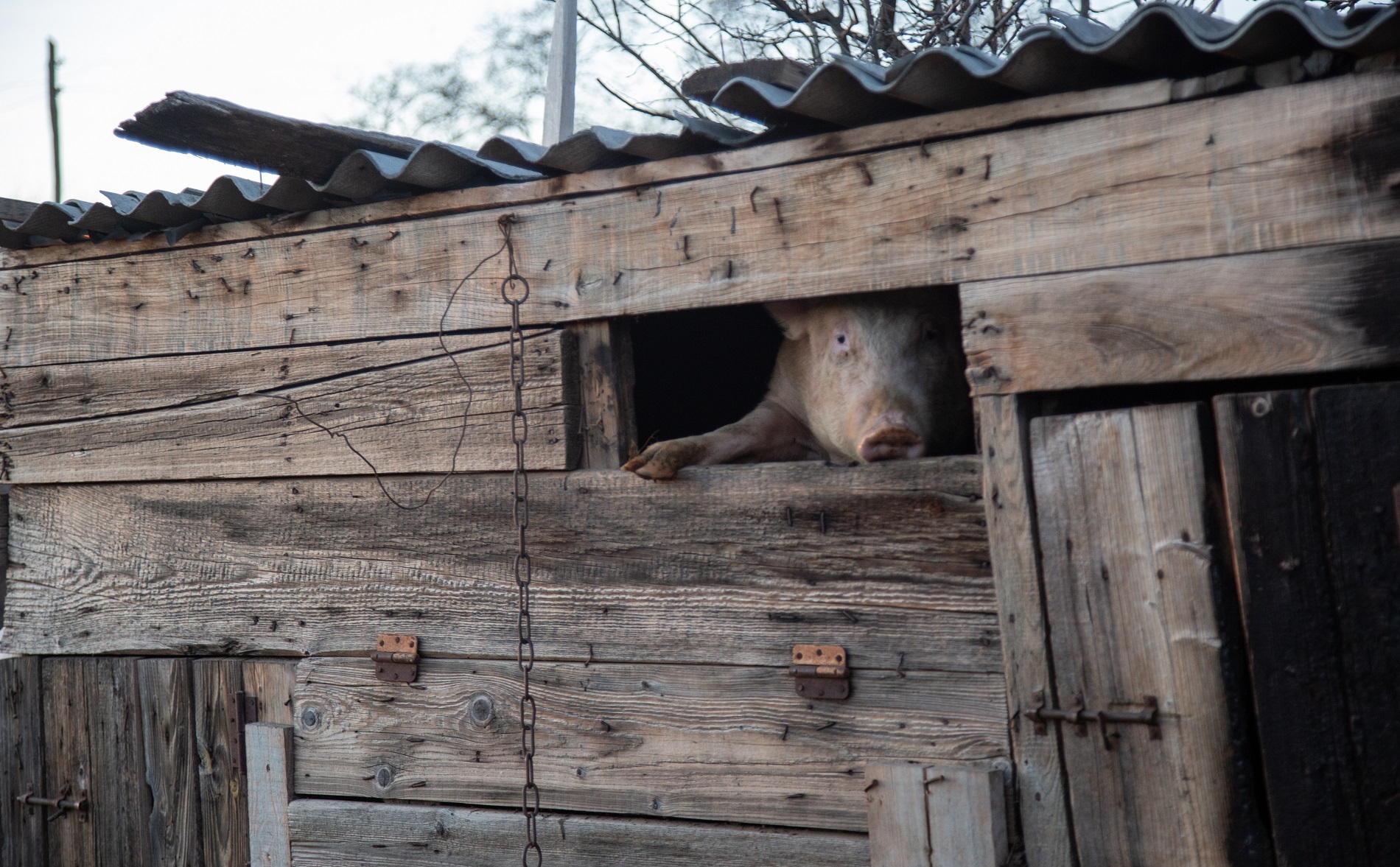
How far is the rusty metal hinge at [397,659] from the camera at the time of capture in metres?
3.65

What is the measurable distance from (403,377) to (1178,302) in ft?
8.19

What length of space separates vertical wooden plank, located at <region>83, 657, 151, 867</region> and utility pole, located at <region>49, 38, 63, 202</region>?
19.7 meters

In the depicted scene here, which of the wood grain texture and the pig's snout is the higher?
the pig's snout

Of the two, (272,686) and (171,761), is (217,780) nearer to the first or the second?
(171,761)

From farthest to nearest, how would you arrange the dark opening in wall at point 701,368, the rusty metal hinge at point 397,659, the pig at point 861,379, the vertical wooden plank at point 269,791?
the dark opening in wall at point 701,368 → the vertical wooden plank at point 269,791 → the rusty metal hinge at point 397,659 → the pig at point 861,379

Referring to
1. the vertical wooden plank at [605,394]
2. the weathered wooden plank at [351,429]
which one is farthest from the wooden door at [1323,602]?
the weathered wooden plank at [351,429]

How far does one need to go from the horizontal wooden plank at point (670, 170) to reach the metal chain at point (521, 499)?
18cm

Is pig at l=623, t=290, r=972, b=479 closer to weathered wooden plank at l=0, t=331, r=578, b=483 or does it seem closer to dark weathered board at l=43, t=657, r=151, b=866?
weathered wooden plank at l=0, t=331, r=578, b=483

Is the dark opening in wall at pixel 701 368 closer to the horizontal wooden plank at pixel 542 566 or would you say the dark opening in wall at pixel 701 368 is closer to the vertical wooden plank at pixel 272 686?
the horizontal wooden plank at pixel 542 566

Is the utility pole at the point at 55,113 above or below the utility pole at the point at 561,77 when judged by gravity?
above

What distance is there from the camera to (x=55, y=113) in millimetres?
21375

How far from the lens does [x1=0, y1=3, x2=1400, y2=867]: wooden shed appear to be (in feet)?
8.21

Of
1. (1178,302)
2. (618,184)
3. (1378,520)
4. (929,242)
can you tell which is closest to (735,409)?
(618,184)

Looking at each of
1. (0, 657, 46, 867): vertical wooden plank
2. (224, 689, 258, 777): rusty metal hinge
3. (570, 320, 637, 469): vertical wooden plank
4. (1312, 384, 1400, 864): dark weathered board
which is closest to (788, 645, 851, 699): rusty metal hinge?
(570, 320, 637, 469): vertical wooden plank
